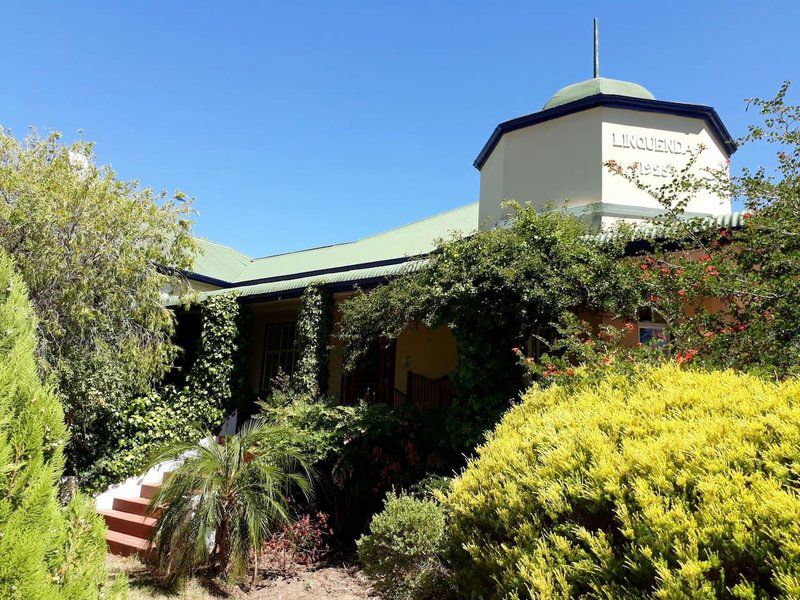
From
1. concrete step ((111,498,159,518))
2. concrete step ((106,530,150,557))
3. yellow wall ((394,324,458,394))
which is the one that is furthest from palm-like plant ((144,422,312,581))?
yellow wall ((394,324,458,394))

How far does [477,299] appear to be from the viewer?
8.15 m

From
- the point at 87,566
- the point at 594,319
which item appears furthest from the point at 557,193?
the point at 87,566

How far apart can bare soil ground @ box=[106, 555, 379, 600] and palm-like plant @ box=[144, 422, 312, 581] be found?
7.6 inches

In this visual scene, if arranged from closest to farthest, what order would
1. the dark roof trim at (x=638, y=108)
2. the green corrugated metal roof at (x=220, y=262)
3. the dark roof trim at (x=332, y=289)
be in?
the dark roof trim at (x=638, y=108) → the dark roof trim at (x=332, y=289) → the green corrugated metal roof at (x=220, y=262)

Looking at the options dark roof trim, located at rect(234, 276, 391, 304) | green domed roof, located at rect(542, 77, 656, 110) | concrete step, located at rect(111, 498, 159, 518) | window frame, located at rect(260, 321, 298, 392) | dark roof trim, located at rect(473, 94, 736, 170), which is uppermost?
green domed roof, located at rect(542, 77, 656, 110)

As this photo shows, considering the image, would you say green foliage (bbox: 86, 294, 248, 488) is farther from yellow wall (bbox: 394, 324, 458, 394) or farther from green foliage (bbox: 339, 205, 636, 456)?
green foliage (bbox: 339, 205, 636, 456)

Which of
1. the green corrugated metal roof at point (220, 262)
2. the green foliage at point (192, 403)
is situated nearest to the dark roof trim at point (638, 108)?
the green foliage at point (192, 403)

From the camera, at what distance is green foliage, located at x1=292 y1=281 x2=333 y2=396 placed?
1146 centimetres

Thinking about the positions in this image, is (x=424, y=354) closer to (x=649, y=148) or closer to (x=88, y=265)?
(x=649, y=148)

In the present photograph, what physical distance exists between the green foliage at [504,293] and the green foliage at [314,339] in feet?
11.6

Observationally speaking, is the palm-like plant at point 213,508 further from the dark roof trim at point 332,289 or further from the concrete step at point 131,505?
the dark roof trim at point 332,289

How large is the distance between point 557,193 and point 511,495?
8821mm

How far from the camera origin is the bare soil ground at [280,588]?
6480 millimetres

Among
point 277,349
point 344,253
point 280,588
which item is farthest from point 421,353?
point 280,588
